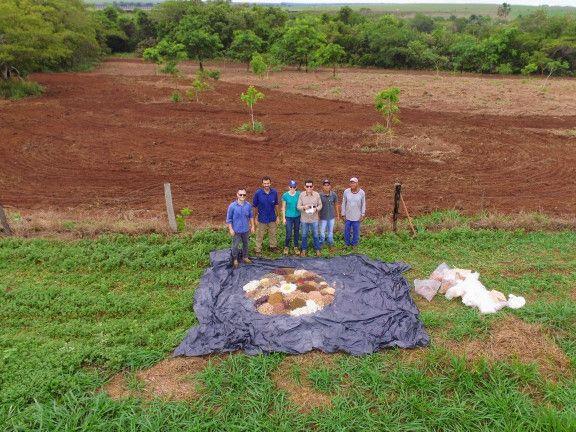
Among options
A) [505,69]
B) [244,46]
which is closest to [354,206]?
[244,46]

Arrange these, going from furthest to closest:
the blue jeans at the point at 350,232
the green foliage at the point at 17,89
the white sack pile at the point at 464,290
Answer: the green foliage at the point at 17,89, the blue jeans at the point at 350,232, the white sack pile at the point at 464,290

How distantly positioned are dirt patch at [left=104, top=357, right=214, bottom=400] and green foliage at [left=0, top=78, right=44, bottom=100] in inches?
977

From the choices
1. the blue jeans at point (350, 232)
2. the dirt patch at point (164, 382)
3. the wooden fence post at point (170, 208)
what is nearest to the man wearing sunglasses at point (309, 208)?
the blue jeans at point (350, 232)

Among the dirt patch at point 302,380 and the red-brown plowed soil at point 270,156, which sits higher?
the red-brown plowed soil at point 270,156

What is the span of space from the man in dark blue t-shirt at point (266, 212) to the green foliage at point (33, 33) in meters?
22.1

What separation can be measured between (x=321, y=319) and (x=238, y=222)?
7.62 feet

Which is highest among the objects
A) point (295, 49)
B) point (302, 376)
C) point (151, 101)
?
point (295, 49)

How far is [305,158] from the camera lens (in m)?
14.4

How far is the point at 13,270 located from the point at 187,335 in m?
3.94

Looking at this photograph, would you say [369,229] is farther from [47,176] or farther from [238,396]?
[47,176]

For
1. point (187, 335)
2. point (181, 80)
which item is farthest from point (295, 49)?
point (187, 335)

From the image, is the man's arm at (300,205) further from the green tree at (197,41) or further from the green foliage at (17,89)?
the green tree at (197,41)

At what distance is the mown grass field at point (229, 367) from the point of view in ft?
15.8

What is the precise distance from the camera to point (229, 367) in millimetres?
5535
